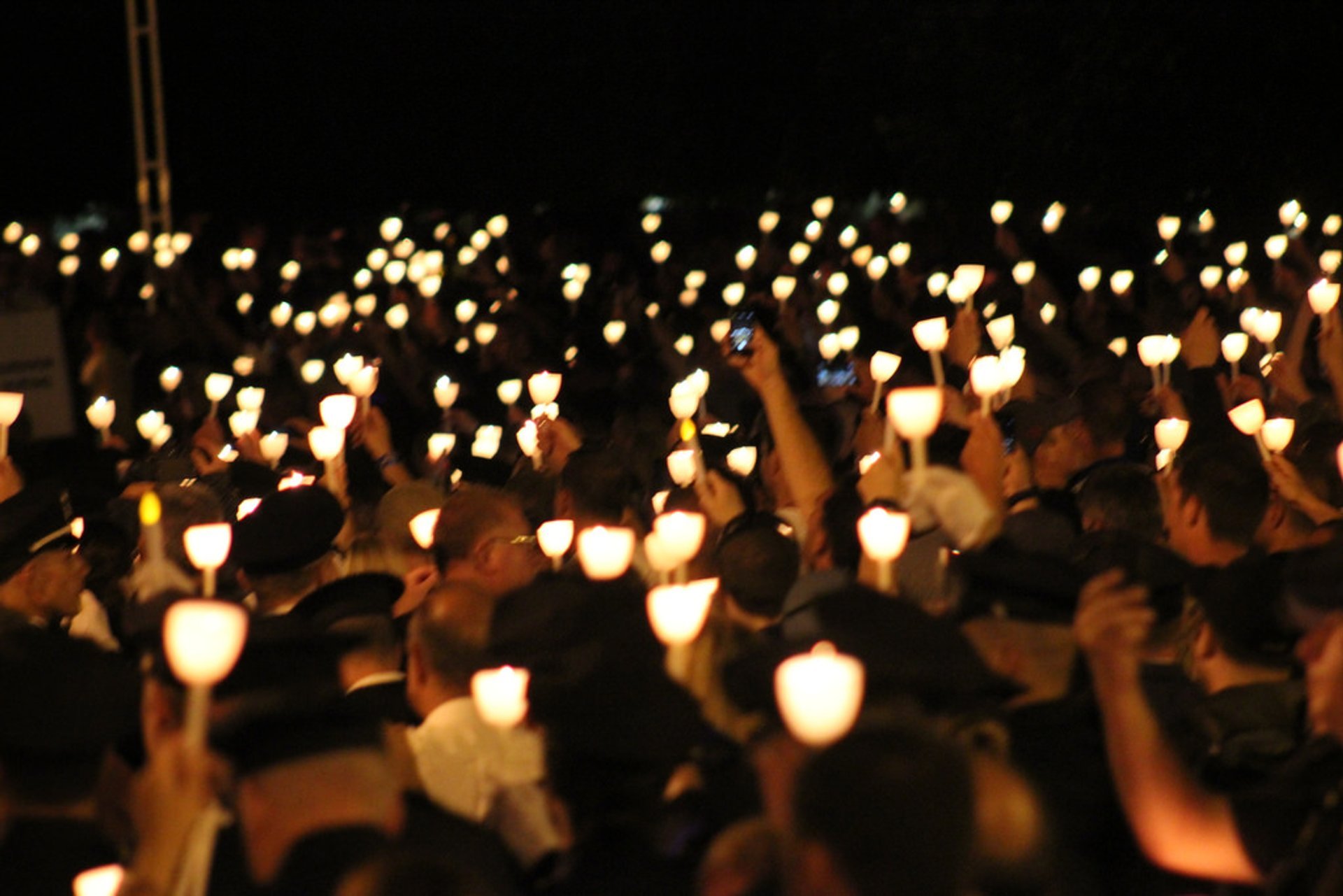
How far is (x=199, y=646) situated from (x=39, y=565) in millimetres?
3220

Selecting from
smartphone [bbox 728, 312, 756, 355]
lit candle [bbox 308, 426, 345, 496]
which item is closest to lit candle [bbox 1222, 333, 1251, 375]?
smartphone [bbox 728, 312, 756, 355]

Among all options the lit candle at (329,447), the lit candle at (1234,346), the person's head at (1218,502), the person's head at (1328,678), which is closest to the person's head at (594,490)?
the lit candle at (329,447)

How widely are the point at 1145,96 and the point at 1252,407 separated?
1420cm

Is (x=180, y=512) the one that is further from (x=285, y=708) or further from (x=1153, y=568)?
(x=1153, y=568)

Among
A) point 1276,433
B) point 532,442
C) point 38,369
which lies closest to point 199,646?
point 1276,433

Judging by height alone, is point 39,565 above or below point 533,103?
below

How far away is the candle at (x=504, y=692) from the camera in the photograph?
14.7 feet

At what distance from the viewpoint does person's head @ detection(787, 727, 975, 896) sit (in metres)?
3.04

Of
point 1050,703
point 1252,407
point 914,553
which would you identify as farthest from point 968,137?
point 1050,703

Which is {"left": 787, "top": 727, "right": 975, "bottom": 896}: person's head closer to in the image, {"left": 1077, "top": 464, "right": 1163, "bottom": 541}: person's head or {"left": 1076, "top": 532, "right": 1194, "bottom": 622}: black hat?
{"left": 1076, "top": 532, "right": 1194, "bottom": 622}: black hat

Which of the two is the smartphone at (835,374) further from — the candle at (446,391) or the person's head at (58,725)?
the person's head at (58,725)

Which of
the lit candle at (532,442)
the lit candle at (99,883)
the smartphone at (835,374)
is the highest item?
the smartphone at (835,374)

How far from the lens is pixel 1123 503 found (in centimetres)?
633

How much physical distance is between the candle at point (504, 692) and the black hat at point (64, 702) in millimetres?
759
